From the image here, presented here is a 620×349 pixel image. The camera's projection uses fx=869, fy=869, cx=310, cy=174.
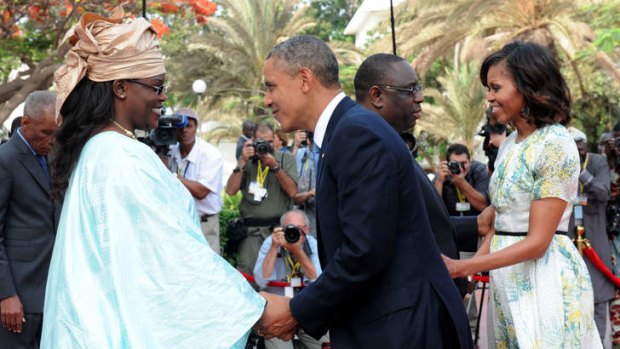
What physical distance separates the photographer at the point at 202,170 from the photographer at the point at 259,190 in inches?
17.4

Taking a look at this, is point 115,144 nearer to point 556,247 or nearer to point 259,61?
point 556,247

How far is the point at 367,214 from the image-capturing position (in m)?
3.05

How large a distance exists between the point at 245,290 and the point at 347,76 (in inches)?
835

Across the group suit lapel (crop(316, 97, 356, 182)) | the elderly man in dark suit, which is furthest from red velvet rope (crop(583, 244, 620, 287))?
suit lapel (crop(316, 97, 356, 182))

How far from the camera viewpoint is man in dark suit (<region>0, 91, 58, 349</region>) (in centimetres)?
561

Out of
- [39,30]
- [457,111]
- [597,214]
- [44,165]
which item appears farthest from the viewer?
[457,111]

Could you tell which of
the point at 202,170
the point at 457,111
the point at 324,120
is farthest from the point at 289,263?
the point at 457,111

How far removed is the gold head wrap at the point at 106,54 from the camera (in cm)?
351

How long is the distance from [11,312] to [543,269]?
3.42 m

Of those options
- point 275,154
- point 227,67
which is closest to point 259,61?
point 227,67

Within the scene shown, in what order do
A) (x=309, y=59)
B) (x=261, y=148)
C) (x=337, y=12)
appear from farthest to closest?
1. (x=337, y=12)
2. (x=261, y=148)
3. (x=309, y=59)

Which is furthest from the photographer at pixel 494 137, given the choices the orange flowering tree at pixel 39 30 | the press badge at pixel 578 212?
the orange flowering tree at pixel 39 30

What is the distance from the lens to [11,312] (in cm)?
553

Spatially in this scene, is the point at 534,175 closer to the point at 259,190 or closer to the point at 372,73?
the point at 372,73
